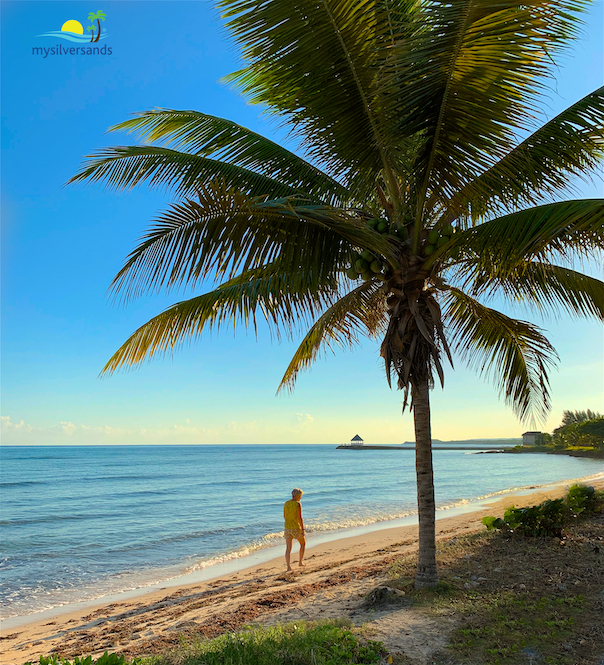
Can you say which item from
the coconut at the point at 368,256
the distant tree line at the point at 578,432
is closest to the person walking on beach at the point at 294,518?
the coconut at the point at 368,256

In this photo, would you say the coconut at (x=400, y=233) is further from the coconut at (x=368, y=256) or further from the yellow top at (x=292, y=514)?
the yellow top at (x=292, y=514)

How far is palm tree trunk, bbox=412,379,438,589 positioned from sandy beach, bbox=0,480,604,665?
0.82m

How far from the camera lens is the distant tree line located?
60.7 meters

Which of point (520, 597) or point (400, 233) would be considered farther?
point (400, 233)

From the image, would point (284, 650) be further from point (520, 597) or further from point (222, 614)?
point (222, 614)

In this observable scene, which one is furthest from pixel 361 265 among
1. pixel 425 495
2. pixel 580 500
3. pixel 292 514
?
pixel 580 500

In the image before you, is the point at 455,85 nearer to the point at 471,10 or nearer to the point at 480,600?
the point at 471,10

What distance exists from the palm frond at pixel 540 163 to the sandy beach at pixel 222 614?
440 cm

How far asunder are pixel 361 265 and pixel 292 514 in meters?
5.61

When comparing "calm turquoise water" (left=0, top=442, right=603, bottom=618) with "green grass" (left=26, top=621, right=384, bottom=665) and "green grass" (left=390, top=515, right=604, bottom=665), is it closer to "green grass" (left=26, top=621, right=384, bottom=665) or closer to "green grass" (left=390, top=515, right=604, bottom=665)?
"green grass" (left=26, top=621, right=384, bottom=665)

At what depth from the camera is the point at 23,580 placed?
11086mm

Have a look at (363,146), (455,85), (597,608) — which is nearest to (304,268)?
(363,146)

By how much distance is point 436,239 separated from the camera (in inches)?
219

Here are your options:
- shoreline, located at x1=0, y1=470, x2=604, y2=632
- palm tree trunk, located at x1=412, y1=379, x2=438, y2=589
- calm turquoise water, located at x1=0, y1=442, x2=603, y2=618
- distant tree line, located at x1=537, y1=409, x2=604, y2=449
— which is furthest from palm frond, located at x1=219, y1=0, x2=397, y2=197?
distant tree line, located at x1=537, y1=409, x2=604, y2=449
